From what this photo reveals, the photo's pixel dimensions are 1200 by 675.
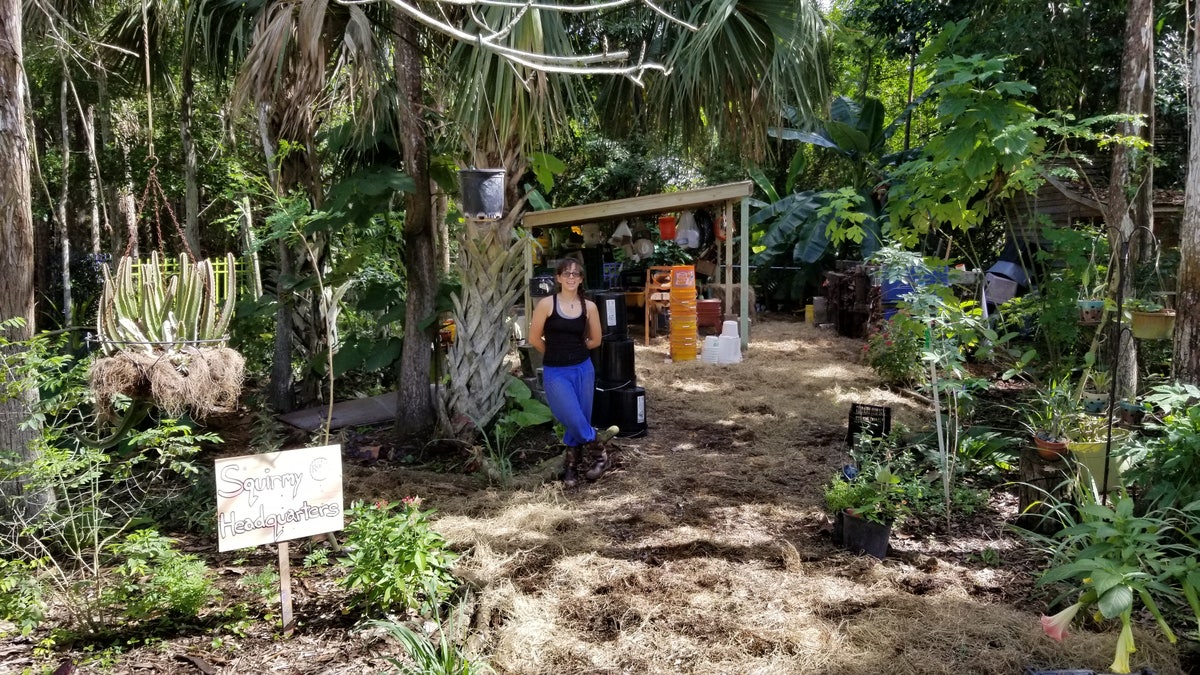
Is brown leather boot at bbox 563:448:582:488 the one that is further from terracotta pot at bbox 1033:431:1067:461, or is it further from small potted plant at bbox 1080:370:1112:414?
small potted plant at bbox 1080:370:1112:414

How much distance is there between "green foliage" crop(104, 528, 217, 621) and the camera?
3.11 meters

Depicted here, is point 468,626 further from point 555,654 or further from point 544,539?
point 544,539

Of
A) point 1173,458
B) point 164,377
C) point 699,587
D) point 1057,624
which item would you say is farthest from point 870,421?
point 164,377

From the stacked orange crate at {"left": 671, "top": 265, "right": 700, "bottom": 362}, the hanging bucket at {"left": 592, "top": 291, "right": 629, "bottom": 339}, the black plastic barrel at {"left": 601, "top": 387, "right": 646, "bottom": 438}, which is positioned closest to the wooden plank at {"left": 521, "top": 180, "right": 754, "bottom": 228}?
the stacked orange crate at {"left": 671, "top": 265, "right": 700, "bottom": 362}

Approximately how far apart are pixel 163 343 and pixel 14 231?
102 cm

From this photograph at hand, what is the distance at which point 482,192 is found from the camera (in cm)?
532

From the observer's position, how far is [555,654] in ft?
9.97

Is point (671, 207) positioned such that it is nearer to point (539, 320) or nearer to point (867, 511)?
point (539, 320)

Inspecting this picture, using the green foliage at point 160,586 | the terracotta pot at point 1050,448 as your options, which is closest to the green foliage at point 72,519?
the green foliage at point 160,586

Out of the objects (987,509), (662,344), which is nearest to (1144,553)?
(987,509)

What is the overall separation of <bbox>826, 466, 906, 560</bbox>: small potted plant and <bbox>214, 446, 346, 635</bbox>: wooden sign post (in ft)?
8.23

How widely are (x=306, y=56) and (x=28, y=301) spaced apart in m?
2.30

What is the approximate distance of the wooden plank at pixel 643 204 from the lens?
34.6 feet

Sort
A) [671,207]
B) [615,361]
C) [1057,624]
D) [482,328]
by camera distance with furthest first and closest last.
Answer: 1. [671,207]
2. [615,361]
3. [482,328]
4. [1057,624]
